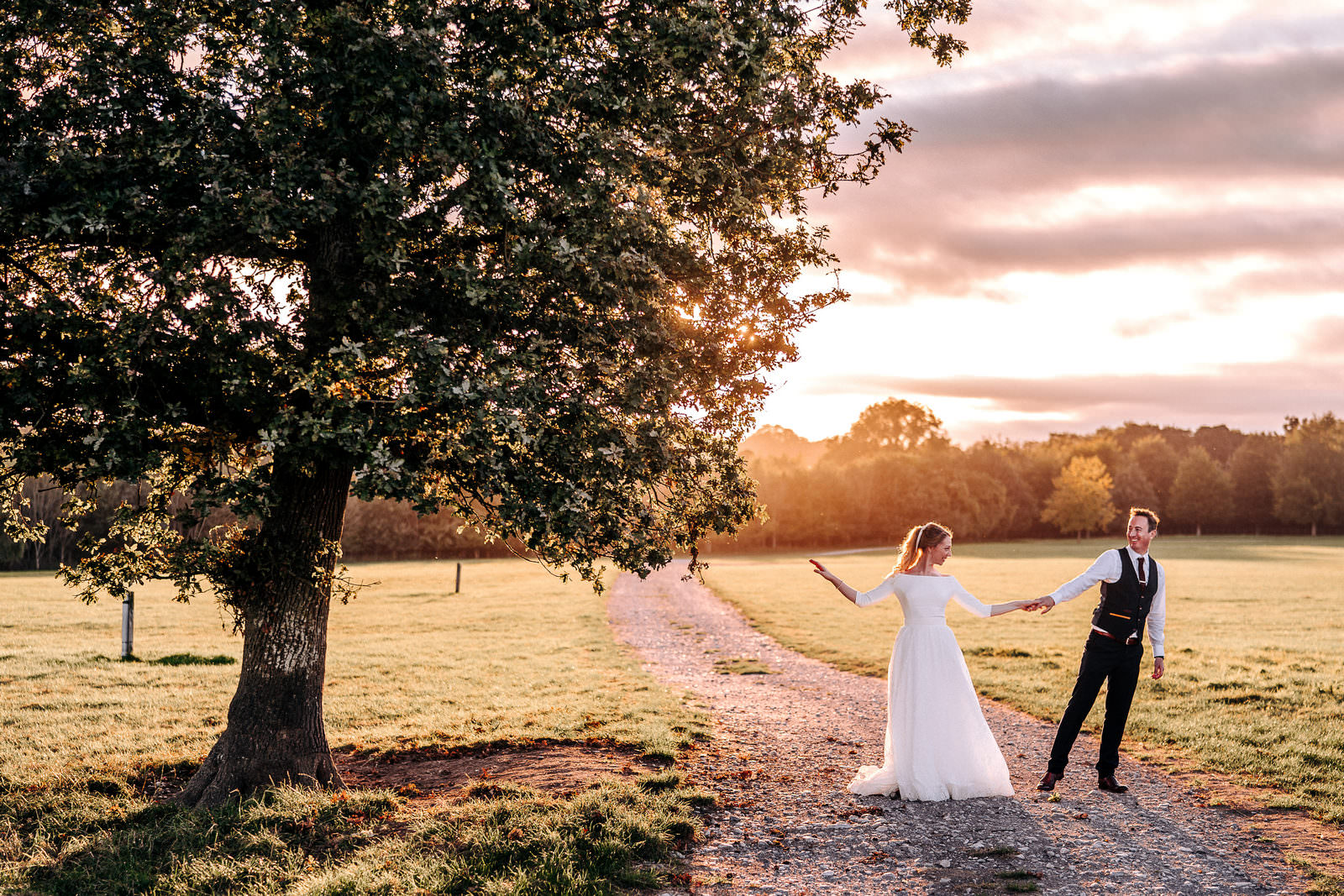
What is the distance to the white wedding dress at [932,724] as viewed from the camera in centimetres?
786

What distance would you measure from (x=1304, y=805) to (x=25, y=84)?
13030 mm

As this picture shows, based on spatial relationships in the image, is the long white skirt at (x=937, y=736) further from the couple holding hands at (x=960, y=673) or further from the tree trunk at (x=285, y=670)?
the tree trunk at (x=285, y=670)

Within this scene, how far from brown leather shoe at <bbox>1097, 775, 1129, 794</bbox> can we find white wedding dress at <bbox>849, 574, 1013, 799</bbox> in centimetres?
97

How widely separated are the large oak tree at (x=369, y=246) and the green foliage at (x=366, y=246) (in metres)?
0.03

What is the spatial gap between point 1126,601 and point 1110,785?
1.86 metres

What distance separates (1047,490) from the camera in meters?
104

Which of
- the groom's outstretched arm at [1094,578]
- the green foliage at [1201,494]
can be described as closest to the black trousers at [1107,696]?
the groom's outstretched arm at [1094,578]

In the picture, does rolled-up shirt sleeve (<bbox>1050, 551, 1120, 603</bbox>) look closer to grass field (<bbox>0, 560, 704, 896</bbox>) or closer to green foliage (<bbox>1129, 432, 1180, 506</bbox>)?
grass field (<bbox>0, 560, 704, 896</bbox>)

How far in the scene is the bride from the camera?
787 cm

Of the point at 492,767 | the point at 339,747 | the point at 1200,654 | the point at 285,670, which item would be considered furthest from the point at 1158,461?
the point at 285,670

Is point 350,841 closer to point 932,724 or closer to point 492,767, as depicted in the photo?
point 492,767

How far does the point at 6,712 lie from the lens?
1271cm

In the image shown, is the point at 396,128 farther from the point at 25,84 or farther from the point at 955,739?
the point at 955,739

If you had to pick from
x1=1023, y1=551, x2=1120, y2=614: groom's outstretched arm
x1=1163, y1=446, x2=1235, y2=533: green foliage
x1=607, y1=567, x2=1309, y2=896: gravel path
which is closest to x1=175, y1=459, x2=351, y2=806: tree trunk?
x1=607, y1=567, x2=1309, y2=896: gravel path
